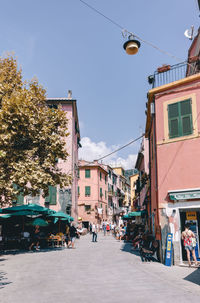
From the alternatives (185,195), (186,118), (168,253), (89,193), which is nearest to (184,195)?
(185,195)

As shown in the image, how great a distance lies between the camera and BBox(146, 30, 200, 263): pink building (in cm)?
1159

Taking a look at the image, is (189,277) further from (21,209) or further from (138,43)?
(21,209)

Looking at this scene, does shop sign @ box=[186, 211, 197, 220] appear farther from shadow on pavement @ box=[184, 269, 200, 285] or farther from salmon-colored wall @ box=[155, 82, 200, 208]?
shadow on pavement @ box=[184, 269, 200, 285]

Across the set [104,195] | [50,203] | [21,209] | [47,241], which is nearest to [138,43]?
[21,209]

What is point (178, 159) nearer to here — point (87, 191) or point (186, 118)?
point (186, 118)

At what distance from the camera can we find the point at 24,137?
16016mm

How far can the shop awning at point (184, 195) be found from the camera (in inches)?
440

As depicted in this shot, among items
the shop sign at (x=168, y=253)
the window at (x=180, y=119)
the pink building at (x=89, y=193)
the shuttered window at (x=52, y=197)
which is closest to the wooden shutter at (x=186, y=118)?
the window at (x=180, y=119)

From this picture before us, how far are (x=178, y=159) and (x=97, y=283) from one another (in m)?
6.46

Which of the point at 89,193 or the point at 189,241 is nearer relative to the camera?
the point at 189,241

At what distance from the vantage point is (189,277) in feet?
28.7

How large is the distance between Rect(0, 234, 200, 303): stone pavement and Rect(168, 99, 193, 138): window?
17.9 feet

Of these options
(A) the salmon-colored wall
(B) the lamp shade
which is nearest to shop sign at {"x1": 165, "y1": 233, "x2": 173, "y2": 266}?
(A) the salmon-colored wall

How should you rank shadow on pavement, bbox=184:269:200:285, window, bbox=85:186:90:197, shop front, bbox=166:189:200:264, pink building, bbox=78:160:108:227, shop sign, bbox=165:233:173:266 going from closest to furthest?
shadow on pavement, bbox=184:269:200:285 → shop sign, bbox=165:233:173:266 → shop front, bbox=166:189:200:264 → pink building, bbox=78:160:108:227 → window, bbox=85:186:90:197
